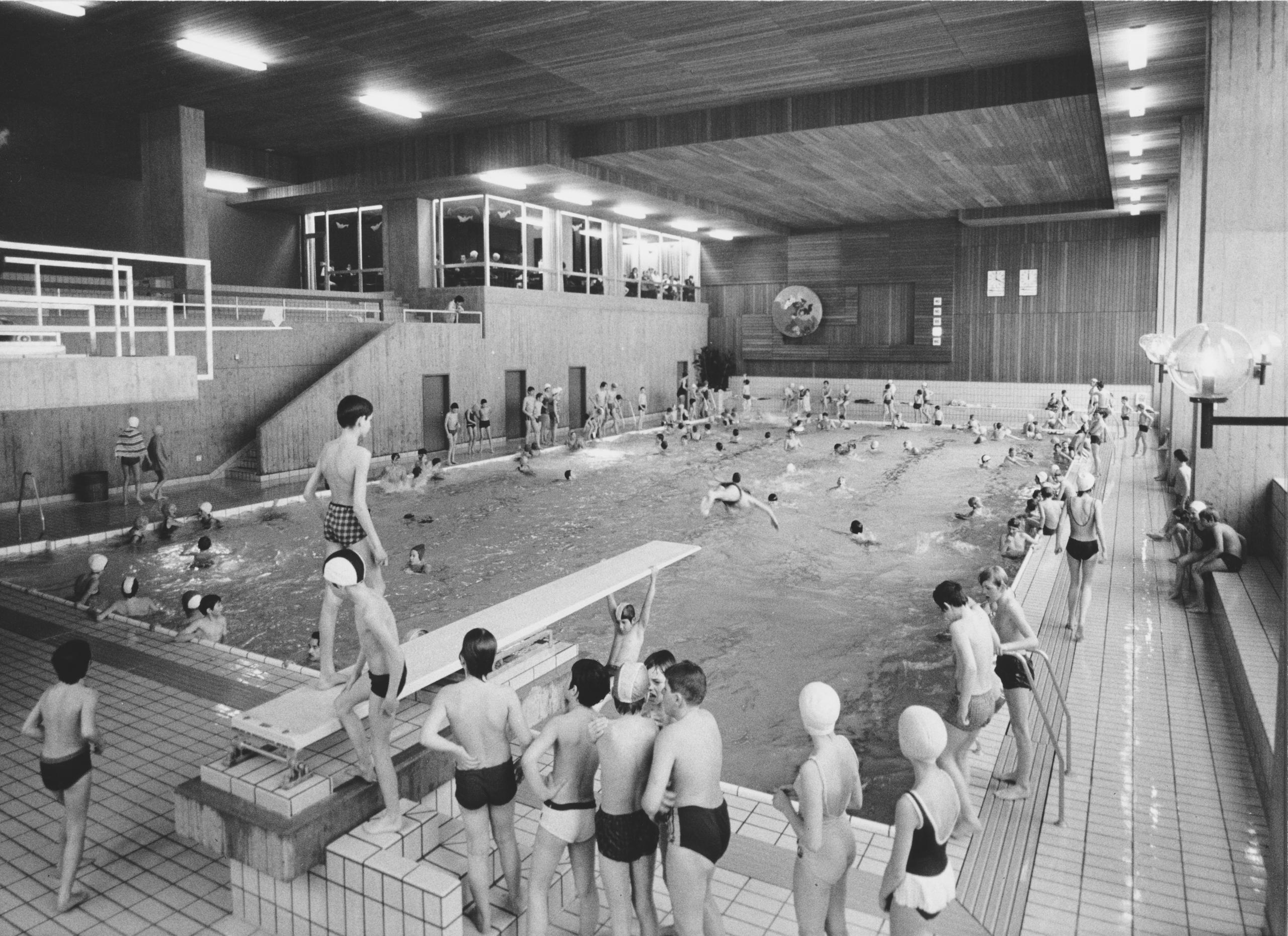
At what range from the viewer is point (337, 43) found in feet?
42.9

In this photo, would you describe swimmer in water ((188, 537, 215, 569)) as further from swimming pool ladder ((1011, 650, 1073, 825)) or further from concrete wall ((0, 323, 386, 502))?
swimming pool ladder ((1011, 650, 1073, 825))

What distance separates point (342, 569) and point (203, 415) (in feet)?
44.9

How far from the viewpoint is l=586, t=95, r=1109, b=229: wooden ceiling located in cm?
1595

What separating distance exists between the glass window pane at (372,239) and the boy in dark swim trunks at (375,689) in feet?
70.0

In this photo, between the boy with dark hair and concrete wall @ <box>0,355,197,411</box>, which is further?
→ concrete wall @ <box>0,355,197,411</box>

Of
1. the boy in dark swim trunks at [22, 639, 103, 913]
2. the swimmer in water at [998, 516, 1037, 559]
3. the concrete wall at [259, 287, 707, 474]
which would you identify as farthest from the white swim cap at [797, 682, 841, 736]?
the concrete wall at [259, 287, 707, 474]

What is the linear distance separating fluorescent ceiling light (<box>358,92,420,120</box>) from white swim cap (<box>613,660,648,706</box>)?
48.6 ft

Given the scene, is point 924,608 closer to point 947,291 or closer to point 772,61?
point 772,61

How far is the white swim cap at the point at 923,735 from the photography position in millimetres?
3086

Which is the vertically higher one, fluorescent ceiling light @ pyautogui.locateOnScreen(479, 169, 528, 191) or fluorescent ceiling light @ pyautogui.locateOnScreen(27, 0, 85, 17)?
fluorescent ceiling light @ pyautogui.locateOnScreen(27, 0, 85, 17)

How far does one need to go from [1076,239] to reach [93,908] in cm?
2930

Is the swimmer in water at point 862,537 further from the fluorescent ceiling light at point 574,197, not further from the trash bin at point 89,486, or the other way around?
the fluorescent ceiling light at point 574,197

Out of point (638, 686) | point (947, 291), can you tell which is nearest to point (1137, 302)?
point (947, 291)

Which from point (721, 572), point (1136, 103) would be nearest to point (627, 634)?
point (721, 572)
